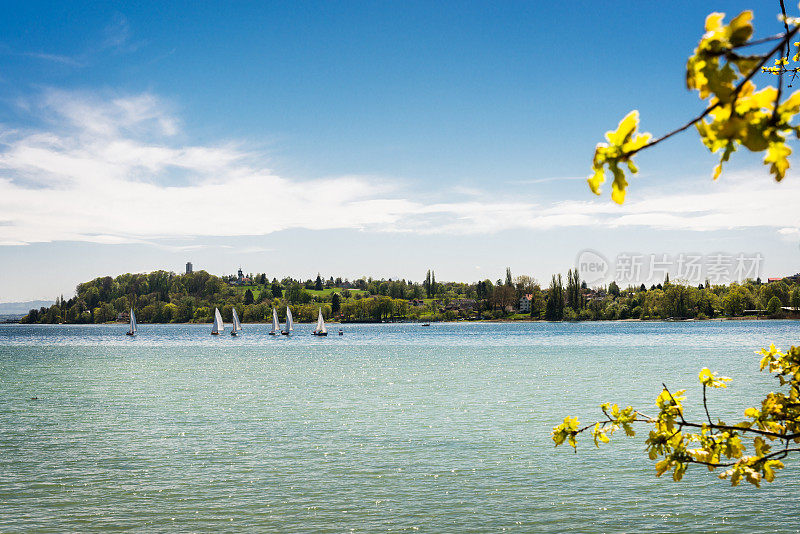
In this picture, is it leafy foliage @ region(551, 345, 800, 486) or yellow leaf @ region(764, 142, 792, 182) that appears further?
leafy foliage @ region(551, 345, 800, 486)

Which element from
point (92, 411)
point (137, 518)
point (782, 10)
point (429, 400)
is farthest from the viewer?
point (429, 400)

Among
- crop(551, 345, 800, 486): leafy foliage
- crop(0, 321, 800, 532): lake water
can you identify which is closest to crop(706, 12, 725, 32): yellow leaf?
crop(551, 345, 800, 486): leafy foliage

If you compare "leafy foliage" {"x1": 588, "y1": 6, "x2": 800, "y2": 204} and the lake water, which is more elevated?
"leafy foliage" {"x1": 588, "y1": 6, "x2": 800, "y2": 204}

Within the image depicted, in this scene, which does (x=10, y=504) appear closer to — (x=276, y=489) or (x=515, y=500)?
(x=276, y=489)

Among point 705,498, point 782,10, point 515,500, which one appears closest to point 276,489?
point 515,500

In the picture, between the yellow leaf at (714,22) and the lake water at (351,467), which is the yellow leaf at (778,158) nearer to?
the yellow leaf at (714,22)

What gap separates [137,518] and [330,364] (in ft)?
188

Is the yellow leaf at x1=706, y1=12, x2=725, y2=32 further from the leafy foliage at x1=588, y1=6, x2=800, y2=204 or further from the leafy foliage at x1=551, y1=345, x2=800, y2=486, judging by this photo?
the leafy foliage at x1=551, y1=345, x2=800, y2=486

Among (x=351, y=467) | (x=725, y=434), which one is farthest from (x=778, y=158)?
(x=351, y=467)

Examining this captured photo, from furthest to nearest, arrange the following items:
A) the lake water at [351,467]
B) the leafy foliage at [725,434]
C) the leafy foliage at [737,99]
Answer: the lake water at [351,467] < the leafy foliage at [725,434] < the leafy foliage at [737,99]

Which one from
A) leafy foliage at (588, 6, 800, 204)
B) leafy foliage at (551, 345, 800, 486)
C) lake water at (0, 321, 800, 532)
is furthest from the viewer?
lake water at (0, 321, 800, 532)

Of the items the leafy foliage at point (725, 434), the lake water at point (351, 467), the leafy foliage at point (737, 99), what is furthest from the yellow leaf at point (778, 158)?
the lake water at point (351, 467)

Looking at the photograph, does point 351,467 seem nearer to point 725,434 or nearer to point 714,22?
point 725,434

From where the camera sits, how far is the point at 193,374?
2382 inches
